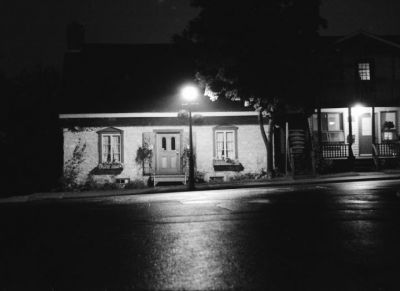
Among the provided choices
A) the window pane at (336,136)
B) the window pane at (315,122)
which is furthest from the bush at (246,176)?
the window pane at (336,136)

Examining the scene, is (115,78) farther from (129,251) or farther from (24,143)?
(129,251)

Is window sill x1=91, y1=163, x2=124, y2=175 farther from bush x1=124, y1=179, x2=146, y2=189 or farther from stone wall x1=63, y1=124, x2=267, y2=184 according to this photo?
bush x1=124, y1=179, x2=146, y2=189

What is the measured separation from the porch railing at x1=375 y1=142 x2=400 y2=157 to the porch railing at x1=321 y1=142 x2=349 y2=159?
1.75 metres

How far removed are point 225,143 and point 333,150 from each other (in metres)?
6.02

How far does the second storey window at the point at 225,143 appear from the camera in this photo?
24.5 m

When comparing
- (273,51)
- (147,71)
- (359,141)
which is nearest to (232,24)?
(273,51)

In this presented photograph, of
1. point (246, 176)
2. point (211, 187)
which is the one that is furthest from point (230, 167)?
point (211, 187)

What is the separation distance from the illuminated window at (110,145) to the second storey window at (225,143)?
499 centimetres

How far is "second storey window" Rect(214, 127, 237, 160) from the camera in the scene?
80.4ft

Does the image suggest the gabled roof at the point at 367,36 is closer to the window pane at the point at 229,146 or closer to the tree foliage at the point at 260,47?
the tree foliage at the point at 260,47

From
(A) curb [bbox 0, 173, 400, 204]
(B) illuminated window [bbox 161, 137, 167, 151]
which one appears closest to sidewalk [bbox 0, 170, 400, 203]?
(A) curb [bbox 0, 173, 400, 204]

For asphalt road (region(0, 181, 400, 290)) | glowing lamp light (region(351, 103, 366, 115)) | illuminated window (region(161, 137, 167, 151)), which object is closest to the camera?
asphalt road (region(0, 181, 400, 290))

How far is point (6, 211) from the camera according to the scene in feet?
48.5

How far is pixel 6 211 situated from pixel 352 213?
409 inches
